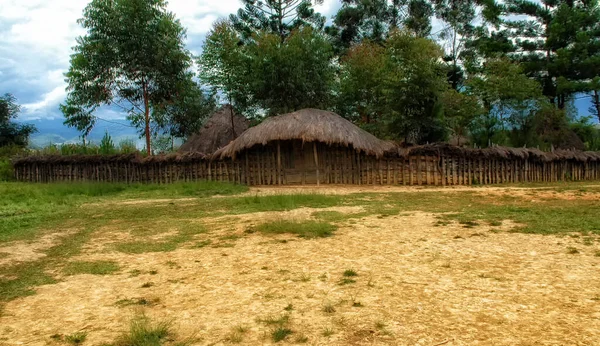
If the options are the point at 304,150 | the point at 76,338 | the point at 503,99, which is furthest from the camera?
the point at 503,99

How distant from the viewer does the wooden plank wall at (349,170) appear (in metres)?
15.5

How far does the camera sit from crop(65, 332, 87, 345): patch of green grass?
3080mm

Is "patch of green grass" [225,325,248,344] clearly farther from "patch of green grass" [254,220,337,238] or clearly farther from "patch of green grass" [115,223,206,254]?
"patch of green grass" [254,220,337,238]

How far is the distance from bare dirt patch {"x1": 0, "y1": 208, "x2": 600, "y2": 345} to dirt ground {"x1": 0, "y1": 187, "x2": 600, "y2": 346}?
0.01 meters

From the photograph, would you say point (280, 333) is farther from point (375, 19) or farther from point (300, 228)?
point (375, 19)

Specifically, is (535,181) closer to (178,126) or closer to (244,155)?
(244,155)

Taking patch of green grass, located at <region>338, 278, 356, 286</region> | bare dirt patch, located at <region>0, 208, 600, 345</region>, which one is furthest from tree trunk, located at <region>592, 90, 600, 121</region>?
patch of green grass, located at <region>338, 278, 356, 286</region>

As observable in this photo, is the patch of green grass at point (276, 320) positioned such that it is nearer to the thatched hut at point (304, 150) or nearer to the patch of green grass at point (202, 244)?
the patch of green grass at point (202, 244)

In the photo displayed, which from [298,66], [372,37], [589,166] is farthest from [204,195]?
[372,37]

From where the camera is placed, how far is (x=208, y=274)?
4660mm

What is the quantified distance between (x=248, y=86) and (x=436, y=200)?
42.8 feet

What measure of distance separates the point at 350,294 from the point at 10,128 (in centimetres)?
3044

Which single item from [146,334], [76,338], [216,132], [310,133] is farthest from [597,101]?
[76,338]

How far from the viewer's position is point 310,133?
16156 mm
